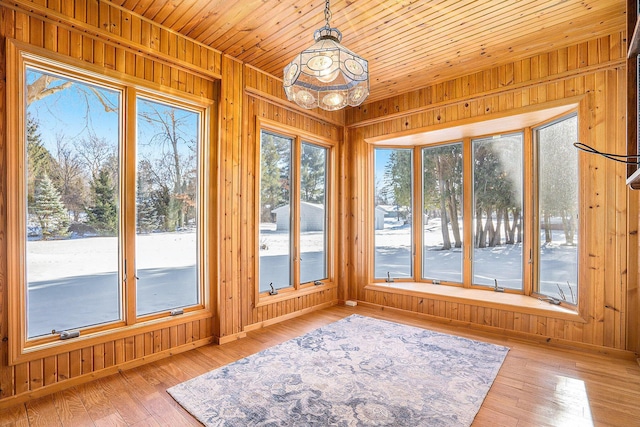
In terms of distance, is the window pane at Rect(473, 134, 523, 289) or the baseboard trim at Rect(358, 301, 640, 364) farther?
the window pane at Rect(473, 134, 523, 289)

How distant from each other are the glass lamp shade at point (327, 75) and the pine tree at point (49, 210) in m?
2.00

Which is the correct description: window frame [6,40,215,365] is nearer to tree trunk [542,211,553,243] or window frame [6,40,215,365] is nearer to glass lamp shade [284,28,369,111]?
glass lamp shade [284,28,369,111]

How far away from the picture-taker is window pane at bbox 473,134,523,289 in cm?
408

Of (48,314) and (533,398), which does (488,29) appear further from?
(48,314)

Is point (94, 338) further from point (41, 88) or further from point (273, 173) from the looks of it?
point (273, 173)

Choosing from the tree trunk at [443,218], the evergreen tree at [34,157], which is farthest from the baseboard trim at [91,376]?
the tree trunk at [443,218]

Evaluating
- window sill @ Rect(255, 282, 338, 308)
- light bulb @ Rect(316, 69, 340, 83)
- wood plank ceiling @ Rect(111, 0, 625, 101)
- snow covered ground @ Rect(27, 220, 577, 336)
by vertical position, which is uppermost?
wood plank ceiling @ Rect(111, 0, 625, 101)

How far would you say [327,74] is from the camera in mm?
2068

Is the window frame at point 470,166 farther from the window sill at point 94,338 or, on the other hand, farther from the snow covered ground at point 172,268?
the window sill at point 94,338

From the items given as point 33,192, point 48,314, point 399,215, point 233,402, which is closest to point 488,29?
point 399,215

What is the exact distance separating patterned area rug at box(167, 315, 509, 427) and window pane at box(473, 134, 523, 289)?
4.09 feet

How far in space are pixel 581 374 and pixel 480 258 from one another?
182cm

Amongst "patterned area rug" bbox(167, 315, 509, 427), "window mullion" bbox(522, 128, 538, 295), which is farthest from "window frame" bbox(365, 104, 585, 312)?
"patterned area rug" bbox(167, 315, 509, 427)

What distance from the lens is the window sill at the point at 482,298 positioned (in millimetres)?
3343
